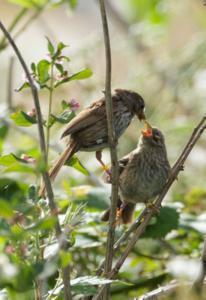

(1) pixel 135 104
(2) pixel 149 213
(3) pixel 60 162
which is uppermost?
(1) pixel 135 104

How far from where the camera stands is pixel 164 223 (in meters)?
3.96

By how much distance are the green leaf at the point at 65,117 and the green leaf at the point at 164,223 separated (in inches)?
50.1

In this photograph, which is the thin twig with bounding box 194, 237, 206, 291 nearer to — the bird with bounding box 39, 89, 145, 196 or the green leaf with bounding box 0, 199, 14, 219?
the bird with bounding box 39, 89, 145, 196

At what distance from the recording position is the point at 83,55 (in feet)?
21.3

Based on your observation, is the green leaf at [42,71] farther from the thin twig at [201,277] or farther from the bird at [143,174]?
the bird at [143,174]

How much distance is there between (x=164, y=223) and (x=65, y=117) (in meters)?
1.31

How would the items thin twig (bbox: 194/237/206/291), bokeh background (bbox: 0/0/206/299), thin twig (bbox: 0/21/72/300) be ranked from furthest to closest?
1. bokeh background (bbox: 0/0/206/299)
2. thin twig (bbox: 194/237/206/291)
3. thin twig (bbox: 0/21/72/300)

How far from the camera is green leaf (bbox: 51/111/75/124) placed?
2.78 m

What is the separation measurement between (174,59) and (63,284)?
4625 mm

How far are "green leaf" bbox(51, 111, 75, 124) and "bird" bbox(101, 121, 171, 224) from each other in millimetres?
1407

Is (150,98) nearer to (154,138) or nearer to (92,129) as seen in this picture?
(154,138)

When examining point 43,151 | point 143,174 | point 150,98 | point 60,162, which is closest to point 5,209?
point 43,151

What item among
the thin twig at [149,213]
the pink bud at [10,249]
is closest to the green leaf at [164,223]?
the thin twig at [149,213]

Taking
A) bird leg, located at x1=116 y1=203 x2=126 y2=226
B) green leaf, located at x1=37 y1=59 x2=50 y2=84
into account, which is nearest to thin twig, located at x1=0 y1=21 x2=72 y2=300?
green leaf, located at x1=37 y1=59 x2=50 y2=84
